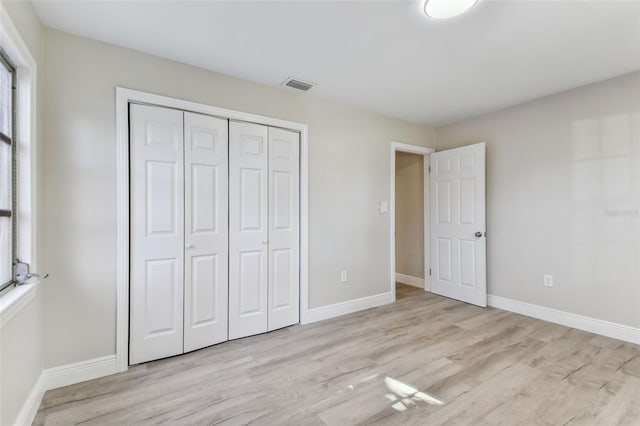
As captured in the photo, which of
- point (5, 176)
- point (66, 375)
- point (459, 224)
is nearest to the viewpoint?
point (5, 176)

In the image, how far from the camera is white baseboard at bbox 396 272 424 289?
14.9ft

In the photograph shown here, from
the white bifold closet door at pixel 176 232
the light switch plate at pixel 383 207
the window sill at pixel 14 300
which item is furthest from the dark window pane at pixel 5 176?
the light switch plate at pixel 383 207

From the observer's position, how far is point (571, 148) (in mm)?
3010

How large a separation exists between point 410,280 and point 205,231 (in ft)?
11.4

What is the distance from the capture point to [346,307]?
338 cm

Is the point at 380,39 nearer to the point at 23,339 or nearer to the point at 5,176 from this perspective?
the point at 5,176

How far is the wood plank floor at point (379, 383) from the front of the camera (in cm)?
169

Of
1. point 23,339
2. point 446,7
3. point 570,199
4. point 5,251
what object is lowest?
point 23,339

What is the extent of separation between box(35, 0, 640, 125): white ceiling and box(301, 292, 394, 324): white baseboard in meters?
2.38

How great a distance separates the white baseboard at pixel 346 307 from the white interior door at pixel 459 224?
3.02 feet

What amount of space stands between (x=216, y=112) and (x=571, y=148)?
360 cm

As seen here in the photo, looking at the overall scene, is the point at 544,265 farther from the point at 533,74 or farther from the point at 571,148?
the point at 533,74

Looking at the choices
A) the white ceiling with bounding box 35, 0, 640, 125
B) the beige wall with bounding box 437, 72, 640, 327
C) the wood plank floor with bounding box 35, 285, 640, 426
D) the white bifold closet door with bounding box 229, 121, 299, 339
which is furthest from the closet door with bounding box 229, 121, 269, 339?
the beige wall with bounding box 437, 72, 640, 327

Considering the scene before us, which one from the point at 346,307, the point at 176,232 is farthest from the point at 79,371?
the point at 346,307
